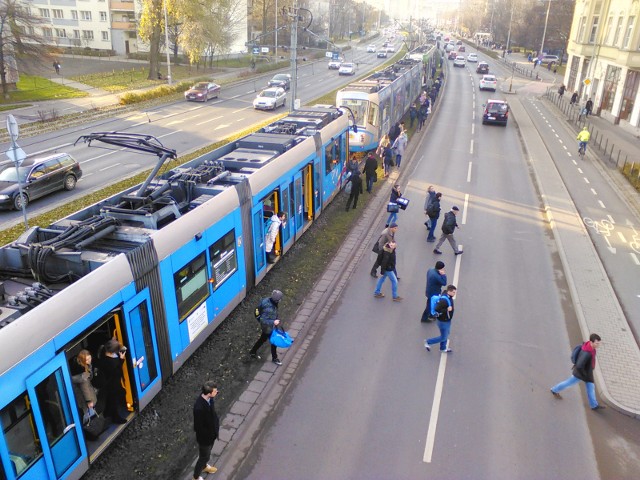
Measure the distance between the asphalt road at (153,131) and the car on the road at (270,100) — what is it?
2.25 ft

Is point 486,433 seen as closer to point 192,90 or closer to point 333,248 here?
point 333,248

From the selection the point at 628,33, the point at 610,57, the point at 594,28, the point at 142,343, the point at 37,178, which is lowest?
the point at 37,178

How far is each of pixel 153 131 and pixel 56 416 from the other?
90.0 feet

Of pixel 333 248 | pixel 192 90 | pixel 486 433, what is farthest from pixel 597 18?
pixel 486 433

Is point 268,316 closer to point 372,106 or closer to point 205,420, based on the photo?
point 205,420

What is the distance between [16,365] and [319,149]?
473 inches

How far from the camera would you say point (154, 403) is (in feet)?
29.0

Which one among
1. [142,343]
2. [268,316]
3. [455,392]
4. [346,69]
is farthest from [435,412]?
[346,69]

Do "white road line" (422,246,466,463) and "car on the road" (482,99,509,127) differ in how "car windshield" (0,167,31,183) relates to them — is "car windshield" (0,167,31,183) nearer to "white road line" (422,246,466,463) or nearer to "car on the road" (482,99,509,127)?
"white road line" (422,246,466,463)

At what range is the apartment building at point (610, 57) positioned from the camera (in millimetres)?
36453

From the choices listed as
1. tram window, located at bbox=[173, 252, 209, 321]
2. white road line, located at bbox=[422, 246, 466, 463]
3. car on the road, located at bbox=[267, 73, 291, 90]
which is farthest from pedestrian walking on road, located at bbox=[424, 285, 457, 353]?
car on the road, located at bbox=[267, 73, 291, 90]

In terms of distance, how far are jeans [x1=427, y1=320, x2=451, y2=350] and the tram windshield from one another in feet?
52.6

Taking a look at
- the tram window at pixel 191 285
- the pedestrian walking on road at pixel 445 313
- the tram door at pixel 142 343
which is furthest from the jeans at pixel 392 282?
the tram door at pixel 142 343

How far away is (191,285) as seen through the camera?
923 centimetres
